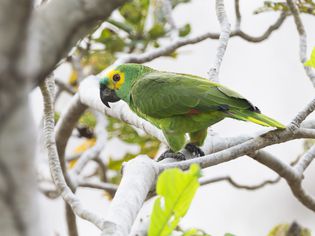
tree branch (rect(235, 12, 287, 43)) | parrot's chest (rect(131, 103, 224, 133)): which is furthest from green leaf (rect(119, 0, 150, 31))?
parrot's chest (rect(131, 103, 224, 133))

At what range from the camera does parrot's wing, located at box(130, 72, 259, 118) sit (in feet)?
5.67

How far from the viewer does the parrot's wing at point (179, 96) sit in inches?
68.1

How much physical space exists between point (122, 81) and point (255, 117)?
2.18ft

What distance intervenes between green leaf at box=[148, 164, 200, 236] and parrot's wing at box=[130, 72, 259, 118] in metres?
0.93

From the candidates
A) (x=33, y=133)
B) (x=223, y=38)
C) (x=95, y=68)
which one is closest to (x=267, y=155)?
(x=223, y=38)

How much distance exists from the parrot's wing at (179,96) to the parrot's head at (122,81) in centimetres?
8

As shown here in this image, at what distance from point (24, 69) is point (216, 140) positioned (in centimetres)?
128

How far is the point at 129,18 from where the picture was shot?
9.54 ft

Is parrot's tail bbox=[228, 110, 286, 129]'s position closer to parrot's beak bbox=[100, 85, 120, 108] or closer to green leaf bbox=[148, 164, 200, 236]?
parrot's beak bbox=[100, 85, 120, 108]

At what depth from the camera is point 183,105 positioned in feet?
6.03

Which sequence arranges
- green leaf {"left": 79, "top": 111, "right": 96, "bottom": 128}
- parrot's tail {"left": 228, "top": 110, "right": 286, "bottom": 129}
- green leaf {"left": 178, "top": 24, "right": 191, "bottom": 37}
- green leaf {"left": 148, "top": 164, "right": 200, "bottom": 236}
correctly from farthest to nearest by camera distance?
green leaf {"left": 79, "top": 111, "right": 96, "bottom": 128}
green leaf {"left": 178, "top": 24, "right": 191, "bottom": 37}
parrot's tail {"left": 228, "top": 110, "right": 286, "bottom": 129}
green leaf {"left": 148, "top": 164, "right": 200, "bottom": 236}

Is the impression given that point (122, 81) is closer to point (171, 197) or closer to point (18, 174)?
point (171, 197)

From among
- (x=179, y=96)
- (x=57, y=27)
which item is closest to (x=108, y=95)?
(x=179, y=96)

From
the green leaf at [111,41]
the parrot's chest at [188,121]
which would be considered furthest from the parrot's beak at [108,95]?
the green leaf at [111,41]
